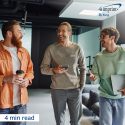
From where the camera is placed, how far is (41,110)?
19.7ft

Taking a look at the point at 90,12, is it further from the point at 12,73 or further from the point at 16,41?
the point at 12,73

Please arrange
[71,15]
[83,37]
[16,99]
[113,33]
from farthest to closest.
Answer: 1. [83,37]
2. [71,15]
3. [113,33]
4. [16,99]

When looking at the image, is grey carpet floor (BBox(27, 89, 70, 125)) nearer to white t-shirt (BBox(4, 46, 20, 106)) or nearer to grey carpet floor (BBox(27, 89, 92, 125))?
grey carpet floor (BBox(27, 89, 92, 125))

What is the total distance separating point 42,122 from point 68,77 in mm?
1984

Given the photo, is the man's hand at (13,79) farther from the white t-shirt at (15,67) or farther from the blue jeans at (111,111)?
the blue jeans at (111,111)

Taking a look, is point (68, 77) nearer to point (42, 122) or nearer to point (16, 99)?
point (16, 99)

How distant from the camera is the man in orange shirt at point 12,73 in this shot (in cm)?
258

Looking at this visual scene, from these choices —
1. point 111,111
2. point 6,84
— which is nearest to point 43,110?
point 111,111

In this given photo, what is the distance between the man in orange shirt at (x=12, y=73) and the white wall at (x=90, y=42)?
6760 mm

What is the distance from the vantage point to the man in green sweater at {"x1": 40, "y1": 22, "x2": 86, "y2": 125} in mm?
3082

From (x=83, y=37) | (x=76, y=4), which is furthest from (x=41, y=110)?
(x=83, y=37)

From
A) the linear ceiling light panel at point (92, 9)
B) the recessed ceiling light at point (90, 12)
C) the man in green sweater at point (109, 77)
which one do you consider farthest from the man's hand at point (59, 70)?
the recessed ceiling light at point (90, 12)

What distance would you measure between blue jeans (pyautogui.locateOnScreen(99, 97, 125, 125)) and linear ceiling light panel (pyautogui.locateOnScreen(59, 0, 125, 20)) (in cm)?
347

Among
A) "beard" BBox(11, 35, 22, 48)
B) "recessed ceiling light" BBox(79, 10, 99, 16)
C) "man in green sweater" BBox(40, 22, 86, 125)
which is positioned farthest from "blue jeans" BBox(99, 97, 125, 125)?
"recessed ceiling light" BBox(79, 10, 99, 16)
